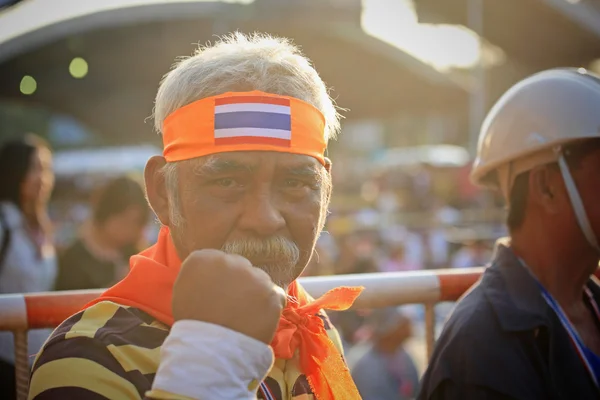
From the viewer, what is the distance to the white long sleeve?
1.22m

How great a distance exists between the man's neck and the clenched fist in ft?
4.87

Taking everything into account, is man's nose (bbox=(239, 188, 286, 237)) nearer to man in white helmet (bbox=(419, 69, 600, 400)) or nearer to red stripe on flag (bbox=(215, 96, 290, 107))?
red stripe on flag (bbox=(215, 96, 290, 107))

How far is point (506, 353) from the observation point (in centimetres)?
212

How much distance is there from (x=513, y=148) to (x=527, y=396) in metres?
0.93

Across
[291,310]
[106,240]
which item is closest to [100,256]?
[106,240]

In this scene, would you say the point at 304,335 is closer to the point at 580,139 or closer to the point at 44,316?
the point at 44,316

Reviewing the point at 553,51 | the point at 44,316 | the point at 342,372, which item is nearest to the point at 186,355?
the point at 342,372

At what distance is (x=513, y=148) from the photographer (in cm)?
247

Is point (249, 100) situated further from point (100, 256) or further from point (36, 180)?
point (36, 180)

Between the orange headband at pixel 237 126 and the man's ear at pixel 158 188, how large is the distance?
0.07 m

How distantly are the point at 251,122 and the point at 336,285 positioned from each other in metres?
1.06

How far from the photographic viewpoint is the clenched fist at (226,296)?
1.28 metres

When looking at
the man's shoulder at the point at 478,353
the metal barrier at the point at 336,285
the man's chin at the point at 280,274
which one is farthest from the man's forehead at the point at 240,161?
the man's shoulder at the point at 478,353

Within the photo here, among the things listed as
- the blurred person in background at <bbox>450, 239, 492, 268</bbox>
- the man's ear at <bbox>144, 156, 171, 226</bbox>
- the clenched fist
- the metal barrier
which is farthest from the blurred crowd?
the blurred person in background at <bbox>450, 239, 492, 268</bbox>
